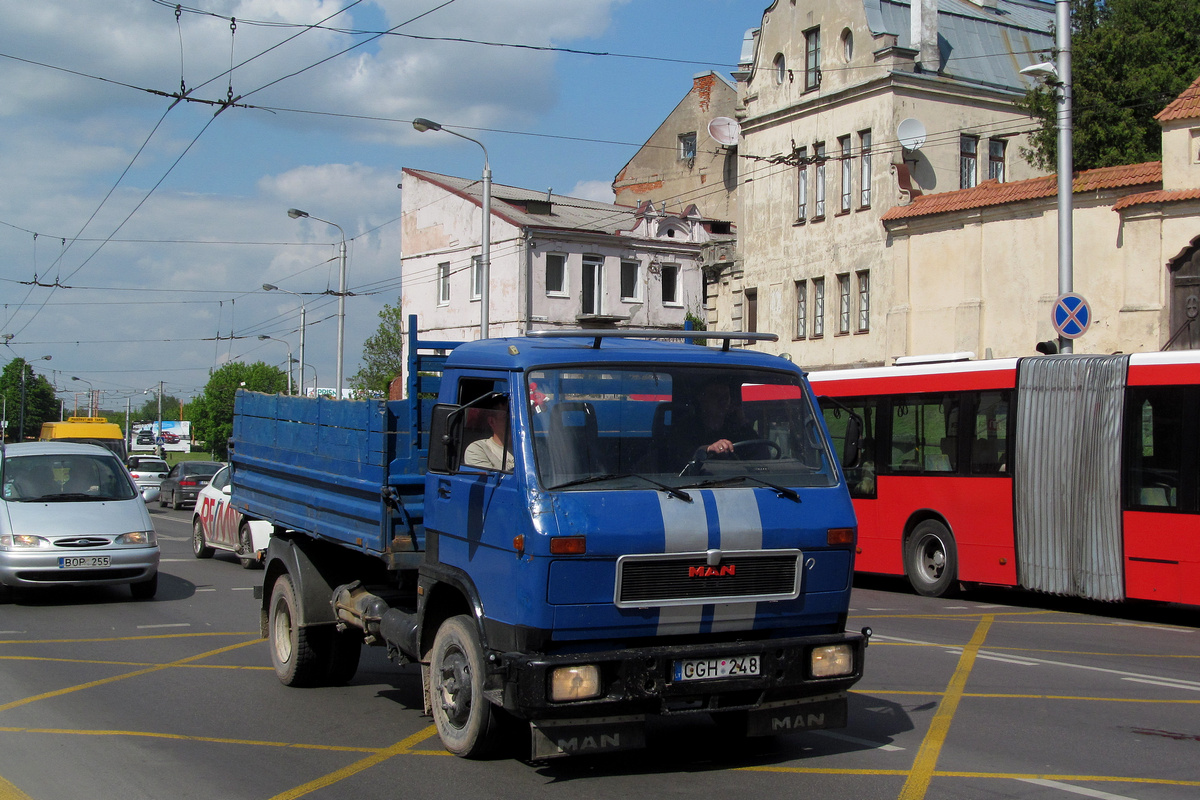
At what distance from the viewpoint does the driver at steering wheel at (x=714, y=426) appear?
6297mm

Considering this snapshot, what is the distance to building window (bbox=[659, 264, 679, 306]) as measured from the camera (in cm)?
5188

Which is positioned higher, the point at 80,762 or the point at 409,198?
the point at 409,198

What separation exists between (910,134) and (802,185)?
3928mm

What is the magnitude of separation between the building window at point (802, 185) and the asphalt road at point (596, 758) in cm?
2454

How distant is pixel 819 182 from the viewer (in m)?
34.8

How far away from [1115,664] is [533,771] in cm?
614

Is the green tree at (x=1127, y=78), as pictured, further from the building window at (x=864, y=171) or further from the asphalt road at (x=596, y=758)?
the asphalt road at (x=596, y=758)

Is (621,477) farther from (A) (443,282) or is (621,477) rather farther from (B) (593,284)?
(A) (443,282)

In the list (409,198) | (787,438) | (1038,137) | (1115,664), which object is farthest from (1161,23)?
(409,198)

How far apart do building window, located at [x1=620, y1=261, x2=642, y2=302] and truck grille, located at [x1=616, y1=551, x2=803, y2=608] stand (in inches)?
1759

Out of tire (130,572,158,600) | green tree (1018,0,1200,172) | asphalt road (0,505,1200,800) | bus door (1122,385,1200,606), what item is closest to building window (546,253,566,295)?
green tree (1018,0,1200,172)

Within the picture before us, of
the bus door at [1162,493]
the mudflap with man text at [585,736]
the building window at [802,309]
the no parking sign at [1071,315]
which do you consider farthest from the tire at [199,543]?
the building window at [802,309]

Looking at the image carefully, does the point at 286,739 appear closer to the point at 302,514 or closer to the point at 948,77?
the point at 302,514

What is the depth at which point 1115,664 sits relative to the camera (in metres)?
10.2
